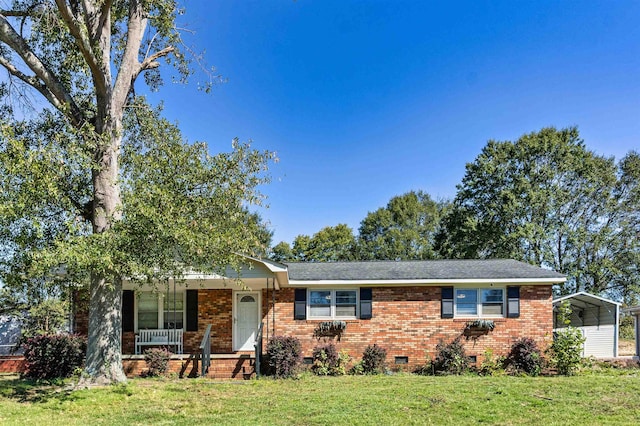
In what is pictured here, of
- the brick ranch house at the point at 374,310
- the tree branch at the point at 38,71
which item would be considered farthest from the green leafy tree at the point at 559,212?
the tree branch at the point at 38,71

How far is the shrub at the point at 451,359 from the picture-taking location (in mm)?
13077

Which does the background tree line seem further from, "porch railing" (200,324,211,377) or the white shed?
"porch railing" (200,324,211,377)

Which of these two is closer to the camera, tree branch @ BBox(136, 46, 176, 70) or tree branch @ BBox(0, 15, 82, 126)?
tree branch @ BBox(0, 15, 82, 126)

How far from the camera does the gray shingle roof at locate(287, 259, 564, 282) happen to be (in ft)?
46.7

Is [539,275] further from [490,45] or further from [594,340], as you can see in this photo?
[490,45]

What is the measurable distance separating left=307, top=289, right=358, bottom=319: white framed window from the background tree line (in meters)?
15.2

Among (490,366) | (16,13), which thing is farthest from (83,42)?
(490,366)

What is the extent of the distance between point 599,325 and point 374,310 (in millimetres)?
9334

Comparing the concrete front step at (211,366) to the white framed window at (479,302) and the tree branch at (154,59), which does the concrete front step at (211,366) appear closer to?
the white framed window at (479,302)

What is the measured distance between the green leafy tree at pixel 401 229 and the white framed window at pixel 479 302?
24.8m

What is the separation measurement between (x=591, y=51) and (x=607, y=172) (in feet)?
49.9

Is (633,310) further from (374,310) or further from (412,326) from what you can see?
(374,310)

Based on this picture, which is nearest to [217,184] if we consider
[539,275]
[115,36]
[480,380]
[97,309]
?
[97,309]

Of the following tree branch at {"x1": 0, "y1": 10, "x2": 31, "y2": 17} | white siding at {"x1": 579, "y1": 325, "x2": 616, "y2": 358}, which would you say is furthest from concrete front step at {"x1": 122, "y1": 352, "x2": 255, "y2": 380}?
white siding at {"x1": 579, "y1": 325, "x2": 616, "y2": 358}
